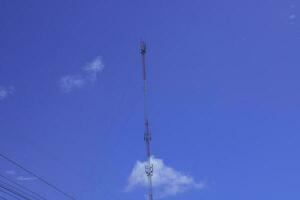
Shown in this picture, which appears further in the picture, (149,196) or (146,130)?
(146,130)

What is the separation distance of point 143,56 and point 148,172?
17694mm

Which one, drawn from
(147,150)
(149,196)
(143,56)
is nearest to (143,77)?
(143,56)

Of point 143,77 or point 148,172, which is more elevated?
point 143,77

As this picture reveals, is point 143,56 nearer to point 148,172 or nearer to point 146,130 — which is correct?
point 146,130

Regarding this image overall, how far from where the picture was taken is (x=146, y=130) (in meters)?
84.2

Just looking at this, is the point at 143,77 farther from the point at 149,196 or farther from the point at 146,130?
the point at 149,196

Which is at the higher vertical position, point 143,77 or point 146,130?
point 143,77

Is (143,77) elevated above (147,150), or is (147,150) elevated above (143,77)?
(143,77)

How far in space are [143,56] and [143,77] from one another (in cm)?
321

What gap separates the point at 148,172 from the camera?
81062 millimetres

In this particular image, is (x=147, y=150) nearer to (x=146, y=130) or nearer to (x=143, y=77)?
(x=146, y=130)

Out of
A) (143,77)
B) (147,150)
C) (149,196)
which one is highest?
(143,77)

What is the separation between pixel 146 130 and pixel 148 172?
672 cm

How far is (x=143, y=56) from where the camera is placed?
85.2 meters
